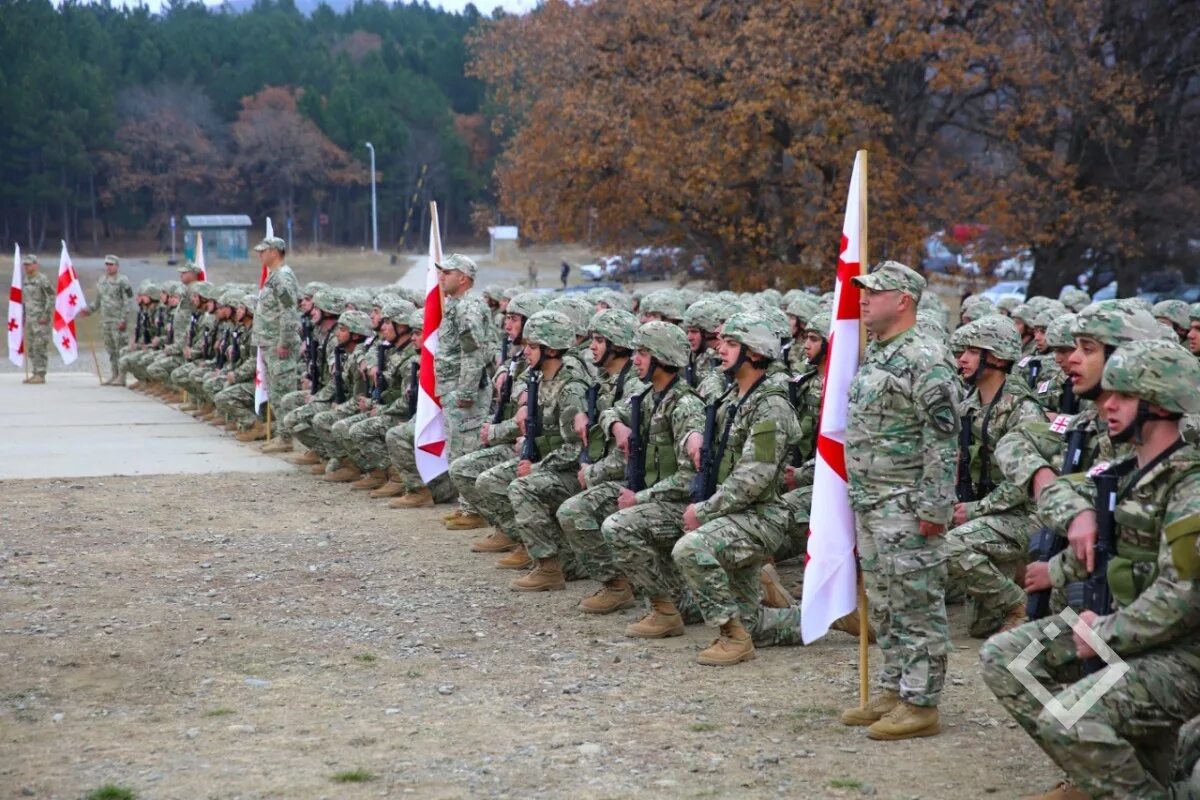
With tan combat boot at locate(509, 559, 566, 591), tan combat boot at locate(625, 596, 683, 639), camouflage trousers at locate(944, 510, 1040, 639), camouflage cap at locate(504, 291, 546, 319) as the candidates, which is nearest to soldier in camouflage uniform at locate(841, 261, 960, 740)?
camouflage trousers at locate(944, 510, 1040, 639)

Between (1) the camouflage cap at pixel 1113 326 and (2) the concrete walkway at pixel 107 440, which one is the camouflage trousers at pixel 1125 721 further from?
(2) the concrete walkway at pixel 107 440

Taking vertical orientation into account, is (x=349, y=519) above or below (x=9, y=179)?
below

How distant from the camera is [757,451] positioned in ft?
26.1

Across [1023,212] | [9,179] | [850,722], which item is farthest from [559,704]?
[9,179]

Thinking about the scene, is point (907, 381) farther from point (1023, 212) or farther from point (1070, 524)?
point (1023, 212)

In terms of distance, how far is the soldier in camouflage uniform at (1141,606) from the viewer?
4.98 meters

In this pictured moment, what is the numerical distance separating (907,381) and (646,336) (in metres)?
2.43

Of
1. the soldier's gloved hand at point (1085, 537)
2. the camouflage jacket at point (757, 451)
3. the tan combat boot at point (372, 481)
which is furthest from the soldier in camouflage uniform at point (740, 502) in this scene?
the tan combat boot at point (372, 481)

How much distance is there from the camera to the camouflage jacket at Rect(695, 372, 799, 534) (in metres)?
7.91

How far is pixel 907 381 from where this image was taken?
6727 mm

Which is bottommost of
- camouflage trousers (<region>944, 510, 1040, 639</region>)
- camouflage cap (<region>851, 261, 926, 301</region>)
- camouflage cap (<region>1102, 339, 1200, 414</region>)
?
camouflage trousers (<region>944, 510, 1040, 639</region>)

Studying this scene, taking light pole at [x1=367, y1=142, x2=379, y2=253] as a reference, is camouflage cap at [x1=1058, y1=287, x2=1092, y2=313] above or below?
below

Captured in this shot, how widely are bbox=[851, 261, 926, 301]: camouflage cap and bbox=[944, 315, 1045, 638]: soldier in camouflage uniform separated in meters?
1.46

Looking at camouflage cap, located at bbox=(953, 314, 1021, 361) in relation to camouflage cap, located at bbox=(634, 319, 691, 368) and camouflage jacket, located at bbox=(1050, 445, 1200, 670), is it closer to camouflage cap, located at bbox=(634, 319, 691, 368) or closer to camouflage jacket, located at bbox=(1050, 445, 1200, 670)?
camouflage cap, located at bbox=(634, 319, 691, 368)
